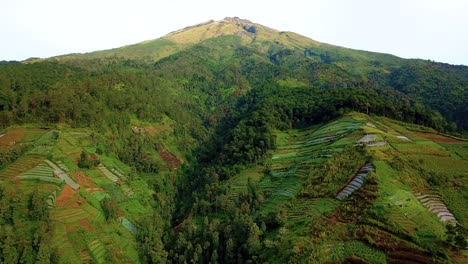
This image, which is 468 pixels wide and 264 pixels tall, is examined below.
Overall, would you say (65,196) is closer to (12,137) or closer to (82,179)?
(82,179)

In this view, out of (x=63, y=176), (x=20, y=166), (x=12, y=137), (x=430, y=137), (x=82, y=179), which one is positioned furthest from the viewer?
(x=12, y=137)

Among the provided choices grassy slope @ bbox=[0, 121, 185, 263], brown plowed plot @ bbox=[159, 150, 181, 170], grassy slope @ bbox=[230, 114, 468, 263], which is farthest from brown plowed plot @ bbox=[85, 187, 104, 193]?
brown plowed plot @ bbox=[159, 150, 181, 170]

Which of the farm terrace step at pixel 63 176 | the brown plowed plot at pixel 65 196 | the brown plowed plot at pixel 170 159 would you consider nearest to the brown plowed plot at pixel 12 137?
the farm terrace step at pixel 63 176

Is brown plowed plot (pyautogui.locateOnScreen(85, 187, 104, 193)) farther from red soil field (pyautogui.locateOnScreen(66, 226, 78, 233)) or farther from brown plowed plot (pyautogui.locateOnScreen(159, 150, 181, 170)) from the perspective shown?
brown plowed plot (pyautogui.locateOnScreen(159, 150, 181, 170))

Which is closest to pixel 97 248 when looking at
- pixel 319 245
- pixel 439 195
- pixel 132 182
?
pixel 132 182

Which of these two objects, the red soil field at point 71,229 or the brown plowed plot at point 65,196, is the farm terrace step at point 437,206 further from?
the brown plowed plot at point 65,196

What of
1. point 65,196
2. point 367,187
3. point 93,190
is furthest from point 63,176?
point 367,187

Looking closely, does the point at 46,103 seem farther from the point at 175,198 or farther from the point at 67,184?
the point at 175,198
